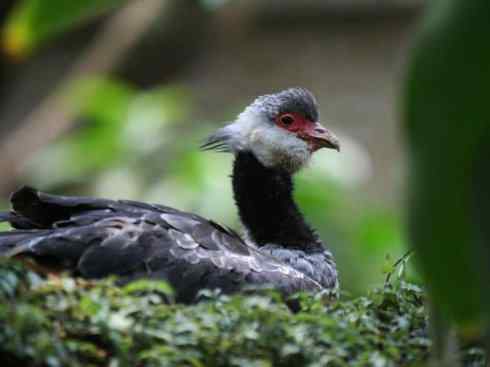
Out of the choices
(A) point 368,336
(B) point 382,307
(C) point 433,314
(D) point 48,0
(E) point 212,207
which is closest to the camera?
(C) point 433,314

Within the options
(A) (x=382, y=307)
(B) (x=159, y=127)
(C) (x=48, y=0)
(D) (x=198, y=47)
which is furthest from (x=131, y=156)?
(C) (x=48, y=0)

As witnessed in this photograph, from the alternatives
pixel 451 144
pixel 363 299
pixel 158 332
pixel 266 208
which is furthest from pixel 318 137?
pixel 451 144

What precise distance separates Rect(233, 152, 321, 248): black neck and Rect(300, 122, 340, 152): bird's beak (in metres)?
0.21

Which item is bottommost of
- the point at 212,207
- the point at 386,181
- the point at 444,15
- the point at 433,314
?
the point at 433,314

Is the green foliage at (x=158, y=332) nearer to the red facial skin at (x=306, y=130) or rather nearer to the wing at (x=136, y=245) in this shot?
the wing at (x=136, y=245)

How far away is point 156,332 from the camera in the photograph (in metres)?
2.69

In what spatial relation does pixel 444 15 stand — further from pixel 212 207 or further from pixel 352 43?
pixel 352 43

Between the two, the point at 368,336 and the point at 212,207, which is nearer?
the point at 368,336

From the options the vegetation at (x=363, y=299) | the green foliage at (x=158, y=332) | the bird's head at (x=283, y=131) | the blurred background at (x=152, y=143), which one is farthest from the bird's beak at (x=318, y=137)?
the green foliage at (x=158, y=332)

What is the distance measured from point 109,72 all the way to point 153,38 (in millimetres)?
438

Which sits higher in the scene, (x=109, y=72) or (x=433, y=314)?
(x=109, y=72)

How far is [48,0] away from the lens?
2600mm

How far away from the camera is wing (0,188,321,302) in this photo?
3543 millimetres

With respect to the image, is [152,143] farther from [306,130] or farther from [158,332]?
[158,332]
